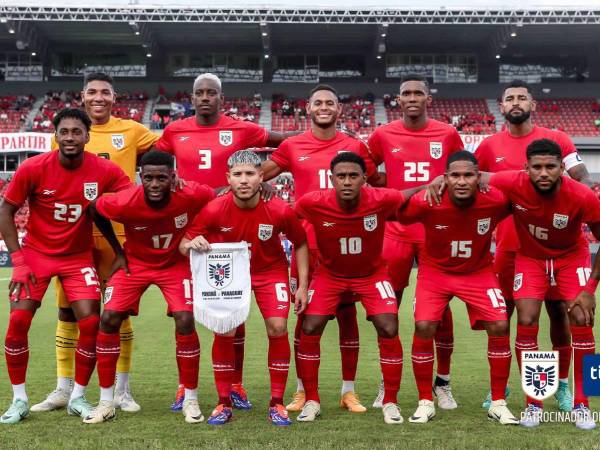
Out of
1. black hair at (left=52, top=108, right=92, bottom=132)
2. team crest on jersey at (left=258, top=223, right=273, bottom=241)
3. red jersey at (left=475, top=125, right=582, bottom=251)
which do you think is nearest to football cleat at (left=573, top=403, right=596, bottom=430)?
red jersey at (left=475, top=125, right=582, bottom=251)

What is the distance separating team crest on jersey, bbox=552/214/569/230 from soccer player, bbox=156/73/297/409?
2468 millimetres

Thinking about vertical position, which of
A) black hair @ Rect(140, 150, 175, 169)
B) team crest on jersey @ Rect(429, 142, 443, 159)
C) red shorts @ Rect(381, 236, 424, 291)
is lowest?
red shorts @ Rect(381, 236, 424, 291)

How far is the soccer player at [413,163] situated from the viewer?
5.51 meters

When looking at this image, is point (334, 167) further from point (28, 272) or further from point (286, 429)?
point (28, 272)

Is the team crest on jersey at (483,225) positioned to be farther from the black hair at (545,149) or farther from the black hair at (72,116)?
the black hair at (72,116)

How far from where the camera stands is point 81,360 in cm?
504

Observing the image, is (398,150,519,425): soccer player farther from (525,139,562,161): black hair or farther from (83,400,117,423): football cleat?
(83,400,117,423): football cleat

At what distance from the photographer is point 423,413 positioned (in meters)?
4.78

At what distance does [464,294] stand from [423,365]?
0.57 m

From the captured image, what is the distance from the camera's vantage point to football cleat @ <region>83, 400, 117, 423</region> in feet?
15.5

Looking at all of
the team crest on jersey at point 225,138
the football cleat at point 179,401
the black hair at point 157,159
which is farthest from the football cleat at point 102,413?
the team crest on jersey at point 225,138

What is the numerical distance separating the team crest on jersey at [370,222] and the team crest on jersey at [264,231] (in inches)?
26.6

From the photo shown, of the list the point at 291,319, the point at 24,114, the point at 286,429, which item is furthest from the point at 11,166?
the point at 286,429

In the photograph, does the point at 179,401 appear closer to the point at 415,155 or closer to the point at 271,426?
the point at 271,426
